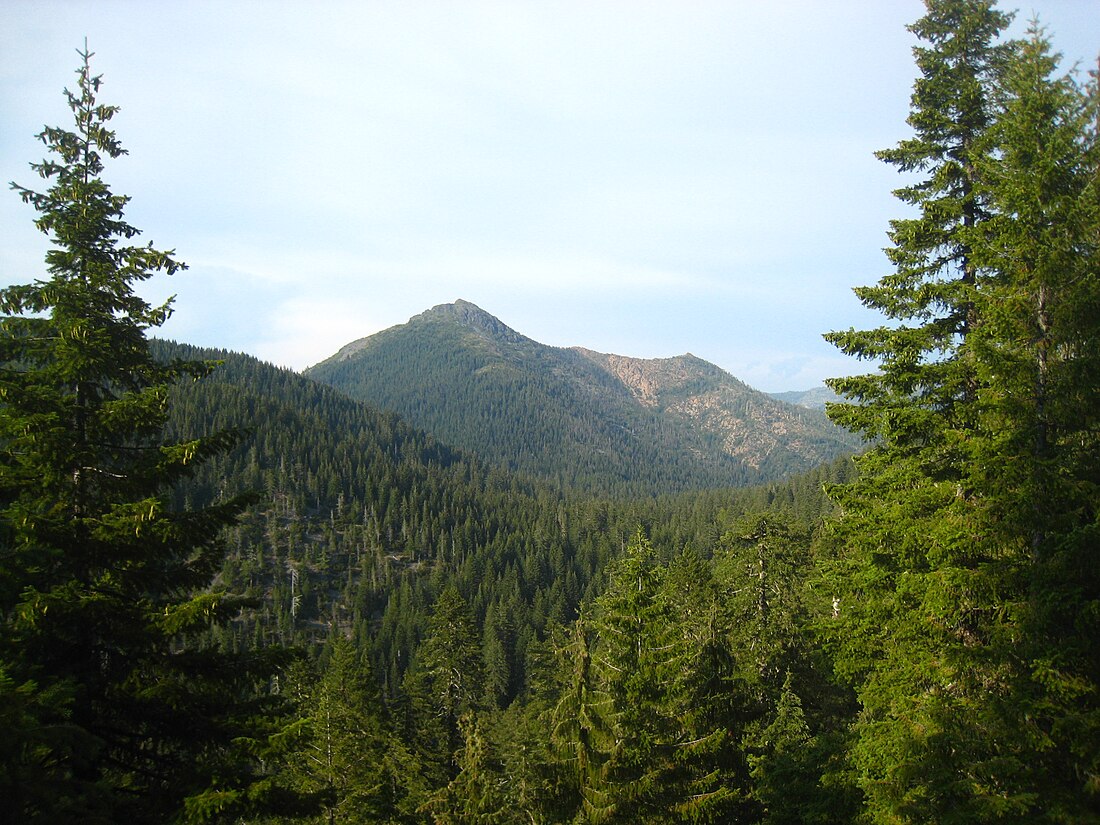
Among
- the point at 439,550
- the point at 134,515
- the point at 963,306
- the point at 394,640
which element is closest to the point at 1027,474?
the point at 963,306

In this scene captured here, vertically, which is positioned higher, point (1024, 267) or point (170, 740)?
point (1024, 267)

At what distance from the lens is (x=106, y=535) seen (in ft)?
26.1

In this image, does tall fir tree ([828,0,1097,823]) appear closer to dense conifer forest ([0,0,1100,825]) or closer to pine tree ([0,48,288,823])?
dense conifer forest ([0,0,1100,825])

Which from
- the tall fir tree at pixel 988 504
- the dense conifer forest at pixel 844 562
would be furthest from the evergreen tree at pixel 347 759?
the tall fir tree at pixel 988 504

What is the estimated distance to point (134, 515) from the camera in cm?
809

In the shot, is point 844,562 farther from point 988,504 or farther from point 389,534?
point 389,534

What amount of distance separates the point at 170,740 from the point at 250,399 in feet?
646

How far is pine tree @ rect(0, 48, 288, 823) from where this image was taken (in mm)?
7457

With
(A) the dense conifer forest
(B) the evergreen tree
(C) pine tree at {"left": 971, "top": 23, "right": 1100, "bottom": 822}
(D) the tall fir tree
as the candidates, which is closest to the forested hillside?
(B) the evergreen tree

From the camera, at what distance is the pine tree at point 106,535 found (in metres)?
7.46

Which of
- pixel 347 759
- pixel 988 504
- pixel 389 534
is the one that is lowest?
pixel 389 534

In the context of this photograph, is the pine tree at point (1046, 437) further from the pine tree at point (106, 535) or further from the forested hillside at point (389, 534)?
the forested hillside at point (389, 534)

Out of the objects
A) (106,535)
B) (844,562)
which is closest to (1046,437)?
(844,562)

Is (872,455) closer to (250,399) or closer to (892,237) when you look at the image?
(892,237)
